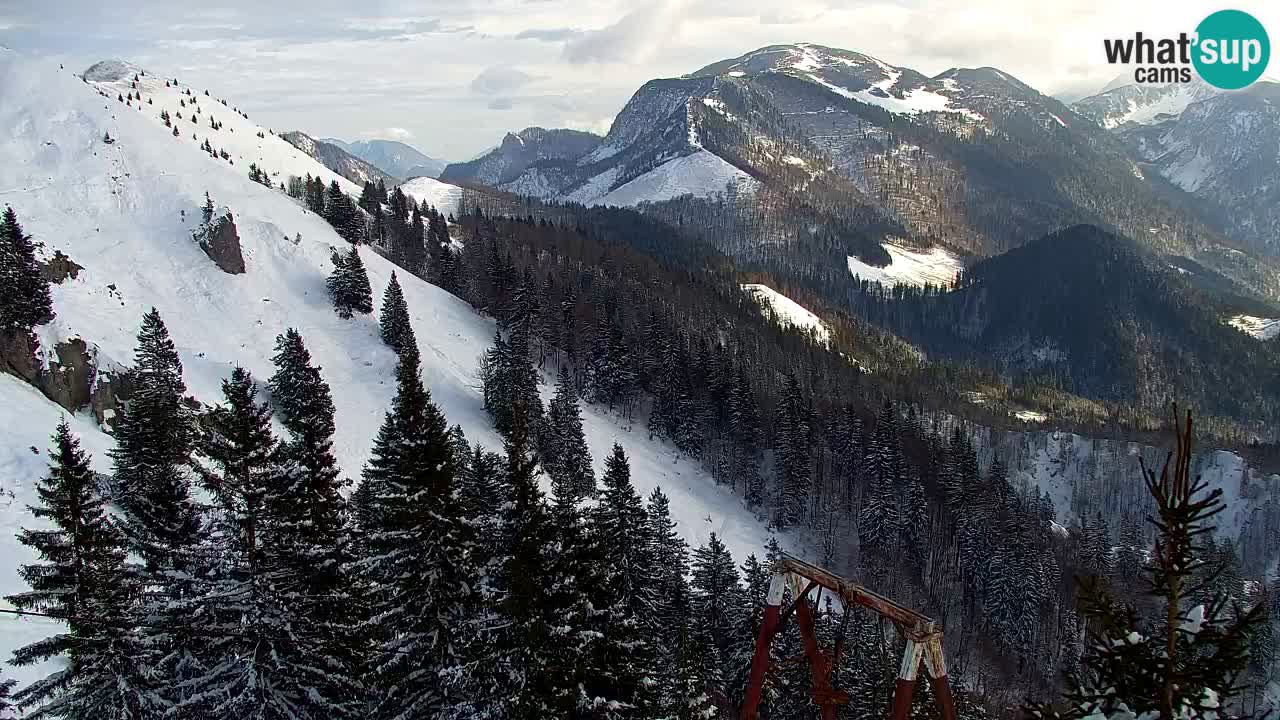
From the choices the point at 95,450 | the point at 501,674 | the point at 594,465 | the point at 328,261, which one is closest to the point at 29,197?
the point at 328,261

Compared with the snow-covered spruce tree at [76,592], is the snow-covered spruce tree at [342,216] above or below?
above

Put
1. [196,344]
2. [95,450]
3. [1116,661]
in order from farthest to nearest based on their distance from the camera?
[196,344]
[95,450]
[1116,661]

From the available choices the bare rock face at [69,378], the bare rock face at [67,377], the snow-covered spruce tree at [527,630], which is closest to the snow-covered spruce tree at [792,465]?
the bare rock face at [67,377]

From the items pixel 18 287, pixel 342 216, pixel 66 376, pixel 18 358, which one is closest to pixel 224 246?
pixel 342 216

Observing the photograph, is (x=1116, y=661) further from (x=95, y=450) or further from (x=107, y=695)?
(x=95, y=450)

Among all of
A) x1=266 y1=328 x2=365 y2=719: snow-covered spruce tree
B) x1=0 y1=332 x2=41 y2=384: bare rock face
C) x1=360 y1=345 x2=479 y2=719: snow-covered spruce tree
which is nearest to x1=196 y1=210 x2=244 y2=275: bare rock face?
x1=0 y1=332 x2=41 y2=384: bare rock face

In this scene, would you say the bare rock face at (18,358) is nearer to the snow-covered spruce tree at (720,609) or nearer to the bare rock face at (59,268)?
the bare rock face at (59,268)

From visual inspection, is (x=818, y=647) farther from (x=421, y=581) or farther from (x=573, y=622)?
(x=421, y=581)
